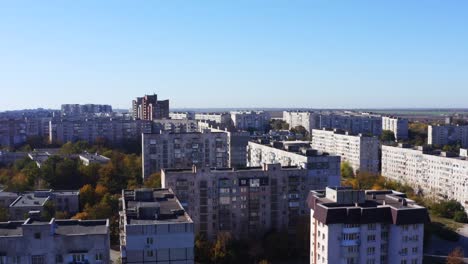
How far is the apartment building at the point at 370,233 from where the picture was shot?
19141mm

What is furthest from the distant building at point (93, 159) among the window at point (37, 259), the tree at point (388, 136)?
the tree at point (388, 136)

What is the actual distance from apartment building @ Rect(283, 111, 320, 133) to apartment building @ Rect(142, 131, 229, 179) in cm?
4596

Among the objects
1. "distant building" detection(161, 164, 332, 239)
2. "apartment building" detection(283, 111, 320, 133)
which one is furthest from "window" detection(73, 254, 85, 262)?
"apartment building" detection(283, 111, 320, 133)

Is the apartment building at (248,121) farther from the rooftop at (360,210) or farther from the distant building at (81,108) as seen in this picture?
the rooftop at (360,210)

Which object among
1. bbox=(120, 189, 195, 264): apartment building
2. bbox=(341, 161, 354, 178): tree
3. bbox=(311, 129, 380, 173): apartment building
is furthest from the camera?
bbox=(311, 129, 380, 173): apartment building

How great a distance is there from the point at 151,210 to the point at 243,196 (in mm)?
13012

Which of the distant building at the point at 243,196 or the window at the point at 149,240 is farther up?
the window at the point at 149,240

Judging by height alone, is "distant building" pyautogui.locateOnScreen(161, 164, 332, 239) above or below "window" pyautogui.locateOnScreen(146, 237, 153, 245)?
below

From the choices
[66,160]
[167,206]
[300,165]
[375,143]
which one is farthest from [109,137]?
[167,206]

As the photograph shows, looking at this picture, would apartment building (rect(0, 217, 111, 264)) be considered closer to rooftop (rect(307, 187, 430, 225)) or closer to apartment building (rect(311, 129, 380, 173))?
rooftop (rect(307, 187, 430, 225))

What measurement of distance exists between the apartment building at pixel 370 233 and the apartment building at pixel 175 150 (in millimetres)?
23739

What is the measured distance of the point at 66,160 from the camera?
42250mm

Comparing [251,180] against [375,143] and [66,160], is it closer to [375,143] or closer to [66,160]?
[66,160]

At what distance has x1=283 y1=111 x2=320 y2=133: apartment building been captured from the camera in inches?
3457
